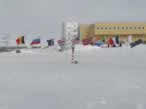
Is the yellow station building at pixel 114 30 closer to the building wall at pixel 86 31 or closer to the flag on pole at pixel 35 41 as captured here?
the building wall at pixel 86 31

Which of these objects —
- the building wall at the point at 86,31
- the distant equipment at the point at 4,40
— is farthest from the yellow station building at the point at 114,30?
the distant equipment at the point at 4,40

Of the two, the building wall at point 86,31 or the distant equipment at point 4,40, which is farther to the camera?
the building wall at point 86,31

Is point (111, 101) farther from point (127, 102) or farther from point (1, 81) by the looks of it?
point (1, 81)

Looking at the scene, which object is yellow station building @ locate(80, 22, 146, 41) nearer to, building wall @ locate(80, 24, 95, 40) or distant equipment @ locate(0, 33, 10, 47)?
building wall @ locate(80, 24, 95, 40)

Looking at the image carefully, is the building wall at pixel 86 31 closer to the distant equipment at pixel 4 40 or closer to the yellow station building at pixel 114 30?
the yellow station building at pixel 114 30

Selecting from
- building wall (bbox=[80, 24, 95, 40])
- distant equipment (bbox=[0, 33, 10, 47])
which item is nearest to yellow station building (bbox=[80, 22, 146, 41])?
building wall (bbox=[80, 24, 95, 40])

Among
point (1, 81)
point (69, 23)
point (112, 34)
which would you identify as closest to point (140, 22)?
point (112, 34)

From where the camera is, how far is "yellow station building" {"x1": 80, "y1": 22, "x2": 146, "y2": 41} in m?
57.3

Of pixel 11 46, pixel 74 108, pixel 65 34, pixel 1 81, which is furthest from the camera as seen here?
pixel 65 34

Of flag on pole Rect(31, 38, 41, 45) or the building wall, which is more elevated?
the building wall

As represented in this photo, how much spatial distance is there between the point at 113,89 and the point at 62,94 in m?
1.08

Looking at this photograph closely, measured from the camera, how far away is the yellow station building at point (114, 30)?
57344 millimetres

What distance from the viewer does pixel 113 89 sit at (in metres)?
4.67

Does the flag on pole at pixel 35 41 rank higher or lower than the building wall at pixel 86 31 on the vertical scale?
lower
